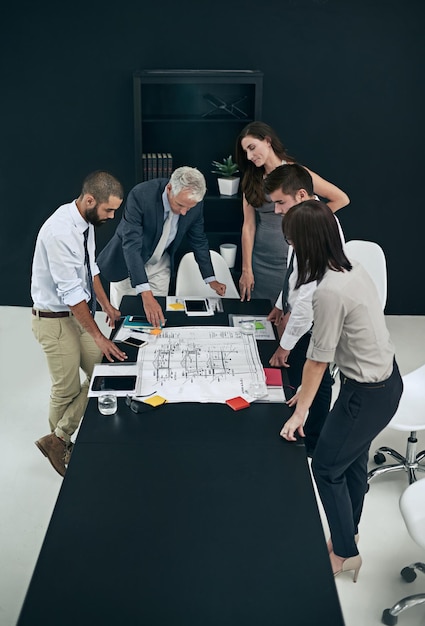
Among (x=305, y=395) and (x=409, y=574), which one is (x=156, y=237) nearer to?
(x=305, y=395)

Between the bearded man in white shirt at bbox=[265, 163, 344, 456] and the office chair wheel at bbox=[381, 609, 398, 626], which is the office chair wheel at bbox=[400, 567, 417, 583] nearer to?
the office chair wheel at bbox=[381, 609, 398, 626]

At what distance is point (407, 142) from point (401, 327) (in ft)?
5.24

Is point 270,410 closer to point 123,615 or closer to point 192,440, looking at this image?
point 192,440

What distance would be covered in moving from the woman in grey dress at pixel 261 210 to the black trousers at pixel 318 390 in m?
0.72

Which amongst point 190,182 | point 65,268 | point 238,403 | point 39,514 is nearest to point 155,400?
point 238,403

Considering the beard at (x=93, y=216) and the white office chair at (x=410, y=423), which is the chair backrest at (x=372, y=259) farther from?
the beard at (x=93, y=216)

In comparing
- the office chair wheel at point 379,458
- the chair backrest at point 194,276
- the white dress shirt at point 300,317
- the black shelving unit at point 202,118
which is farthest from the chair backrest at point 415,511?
the black shelving unit at point 202,118

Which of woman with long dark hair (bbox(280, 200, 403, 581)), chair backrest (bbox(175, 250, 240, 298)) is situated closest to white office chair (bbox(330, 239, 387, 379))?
chair backrest (bbox(175, 250, 240, 298))

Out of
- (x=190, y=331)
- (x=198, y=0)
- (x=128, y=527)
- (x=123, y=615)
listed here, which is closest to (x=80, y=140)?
(x=198, y=0)

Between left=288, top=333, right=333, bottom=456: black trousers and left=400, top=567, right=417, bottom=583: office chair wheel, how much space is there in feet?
2.81

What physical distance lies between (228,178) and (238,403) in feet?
9.24

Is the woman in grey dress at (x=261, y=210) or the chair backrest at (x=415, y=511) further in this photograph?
the woman in grey dress at (x=261, y=210)

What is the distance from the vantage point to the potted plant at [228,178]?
546 cm

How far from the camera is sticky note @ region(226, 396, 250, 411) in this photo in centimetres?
306
